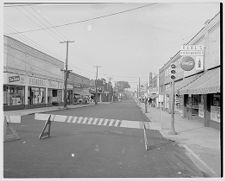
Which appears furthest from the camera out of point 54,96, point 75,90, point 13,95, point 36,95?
point 75,90

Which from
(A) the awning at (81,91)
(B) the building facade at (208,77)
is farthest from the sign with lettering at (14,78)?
(A) the awning at (81,91)

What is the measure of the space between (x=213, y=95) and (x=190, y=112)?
19.4 ft

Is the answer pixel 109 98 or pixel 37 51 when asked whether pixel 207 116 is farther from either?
pixel 109 98

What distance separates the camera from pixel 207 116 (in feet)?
52.7

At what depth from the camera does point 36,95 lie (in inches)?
1362

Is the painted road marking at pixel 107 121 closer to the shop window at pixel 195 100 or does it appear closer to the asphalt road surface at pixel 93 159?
the asphalt road surface at pixel 93 159

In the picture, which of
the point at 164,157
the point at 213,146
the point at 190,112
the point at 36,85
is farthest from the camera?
the point at 36,85

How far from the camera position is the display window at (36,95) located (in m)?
32.7

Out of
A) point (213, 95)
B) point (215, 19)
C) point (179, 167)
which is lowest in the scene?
point (179, 167)

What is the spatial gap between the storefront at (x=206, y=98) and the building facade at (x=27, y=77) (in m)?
17.7

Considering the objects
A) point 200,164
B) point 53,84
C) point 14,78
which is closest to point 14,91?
point 14,78

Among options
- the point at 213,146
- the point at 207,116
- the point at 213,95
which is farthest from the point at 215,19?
the point at 213,146

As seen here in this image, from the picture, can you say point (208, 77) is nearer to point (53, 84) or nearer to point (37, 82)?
point (37, 82)

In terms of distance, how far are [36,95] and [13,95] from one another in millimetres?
6210
